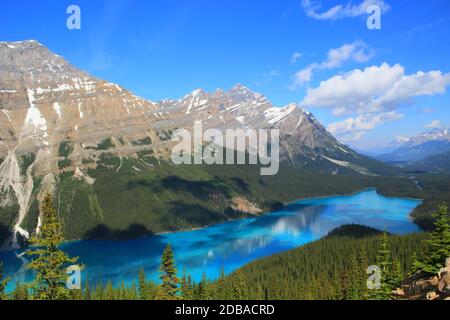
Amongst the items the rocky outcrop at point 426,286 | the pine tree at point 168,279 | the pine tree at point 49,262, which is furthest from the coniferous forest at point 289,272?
the rocky outcrop at point 426,286

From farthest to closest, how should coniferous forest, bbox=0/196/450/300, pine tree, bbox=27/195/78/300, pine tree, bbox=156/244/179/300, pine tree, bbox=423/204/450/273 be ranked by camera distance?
1. pine tree, bbox=423/204/450/273
2. pine tree, bbox=156/244/179/300
3. coniferous forest, bbox=0/196/450/300
4. pine tree, bbox=27/195/78/300

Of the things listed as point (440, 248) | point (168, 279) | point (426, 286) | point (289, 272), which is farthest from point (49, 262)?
point (289, 272)

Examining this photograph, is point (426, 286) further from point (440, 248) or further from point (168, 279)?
point (168, 279)

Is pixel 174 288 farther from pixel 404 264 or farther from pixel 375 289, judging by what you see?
pixel 404 264

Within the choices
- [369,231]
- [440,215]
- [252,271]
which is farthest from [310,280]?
[369,231]

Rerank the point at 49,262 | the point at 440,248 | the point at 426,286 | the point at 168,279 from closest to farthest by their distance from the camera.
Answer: the point at 49,262
the point at 168,279
the point at 426,286
the point at 440,248

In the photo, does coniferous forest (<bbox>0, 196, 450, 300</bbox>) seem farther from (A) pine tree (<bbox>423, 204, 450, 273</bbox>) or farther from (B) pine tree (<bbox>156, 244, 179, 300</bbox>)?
(B) pine tree (<bbox>156, 244, 179, 300</bbox>)

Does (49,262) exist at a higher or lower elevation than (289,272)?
higher

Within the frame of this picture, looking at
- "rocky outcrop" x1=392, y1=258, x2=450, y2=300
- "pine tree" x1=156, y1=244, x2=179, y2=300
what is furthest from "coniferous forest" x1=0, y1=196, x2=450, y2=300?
"rocky outcrop" x1=392, y1=258, x2=450, y2=300

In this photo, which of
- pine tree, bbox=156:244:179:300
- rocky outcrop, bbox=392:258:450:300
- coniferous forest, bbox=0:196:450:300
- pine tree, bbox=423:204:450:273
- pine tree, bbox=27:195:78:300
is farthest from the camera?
pine tree, bbox=423:204:450:273

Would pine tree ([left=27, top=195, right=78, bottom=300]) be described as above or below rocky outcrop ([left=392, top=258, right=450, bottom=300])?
above
